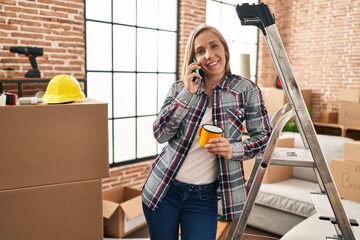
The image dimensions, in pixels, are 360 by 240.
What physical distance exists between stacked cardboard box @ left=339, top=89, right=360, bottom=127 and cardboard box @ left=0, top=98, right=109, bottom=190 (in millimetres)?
4364

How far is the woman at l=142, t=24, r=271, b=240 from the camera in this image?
1465 mm

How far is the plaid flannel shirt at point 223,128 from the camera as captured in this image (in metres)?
1.48

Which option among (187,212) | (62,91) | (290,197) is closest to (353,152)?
(290,197)

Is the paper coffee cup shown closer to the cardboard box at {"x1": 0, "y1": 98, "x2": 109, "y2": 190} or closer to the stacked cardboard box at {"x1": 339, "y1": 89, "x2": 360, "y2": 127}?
the cardboard box at {"x1": 0, "y1": 98, "x2": 109, "y2": 190}

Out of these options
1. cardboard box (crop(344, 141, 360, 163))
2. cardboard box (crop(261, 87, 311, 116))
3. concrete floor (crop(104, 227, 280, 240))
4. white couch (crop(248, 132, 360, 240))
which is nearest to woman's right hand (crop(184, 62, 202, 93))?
cardboard box (crop(344, 141, 360, 163))

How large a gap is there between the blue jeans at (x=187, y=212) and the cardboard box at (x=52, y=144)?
0.34m

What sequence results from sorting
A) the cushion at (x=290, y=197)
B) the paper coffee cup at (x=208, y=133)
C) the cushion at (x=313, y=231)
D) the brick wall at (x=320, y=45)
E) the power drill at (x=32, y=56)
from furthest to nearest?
1. the brick wall at (x=320, y=45)
2. the cushion at (x=290, y=197)
3. the power drill at (x=32, y=56)
4. the cushion at (x=313, y=231)
5. the paper coffee cup at (x=208, y=133)

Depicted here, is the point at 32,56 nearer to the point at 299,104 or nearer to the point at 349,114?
the point at 299,104

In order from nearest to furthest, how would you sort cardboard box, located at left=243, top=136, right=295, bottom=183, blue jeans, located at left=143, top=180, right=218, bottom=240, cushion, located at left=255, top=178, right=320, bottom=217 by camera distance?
1. blue jeans, located at left=143, top=180, right=218, bottom=240
2. cushion, located at left=255, top=178, right=320, bottom=217
3. cardboard box, located at left=243, top=136, right=295, bottom=183

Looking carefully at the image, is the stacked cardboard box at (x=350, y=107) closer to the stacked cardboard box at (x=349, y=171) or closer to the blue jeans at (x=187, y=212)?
the stacked cardboard box at (x=349, y=171)

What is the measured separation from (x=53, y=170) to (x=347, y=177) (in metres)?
2.14

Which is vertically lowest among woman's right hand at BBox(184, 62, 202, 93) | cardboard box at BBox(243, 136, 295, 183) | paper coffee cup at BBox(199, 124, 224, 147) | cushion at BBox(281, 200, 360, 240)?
cushion at BBox(281, 200, 360, 240)

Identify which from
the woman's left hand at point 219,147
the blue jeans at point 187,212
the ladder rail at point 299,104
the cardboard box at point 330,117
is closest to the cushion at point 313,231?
the ladder rail at point 299,104

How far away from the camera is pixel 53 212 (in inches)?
59.3
